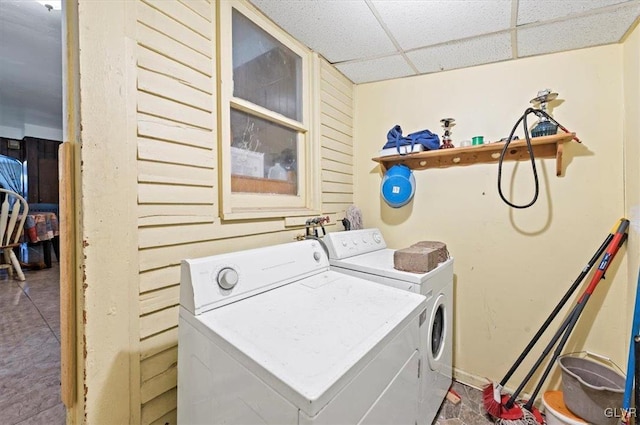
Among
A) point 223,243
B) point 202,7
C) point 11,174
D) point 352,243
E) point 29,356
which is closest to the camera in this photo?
point 202,7

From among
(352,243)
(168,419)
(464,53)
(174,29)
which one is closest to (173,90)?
(174,29)

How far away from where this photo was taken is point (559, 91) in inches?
70.2

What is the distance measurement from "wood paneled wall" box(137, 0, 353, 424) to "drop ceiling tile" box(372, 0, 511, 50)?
95 cm

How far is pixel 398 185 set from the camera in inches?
85.6

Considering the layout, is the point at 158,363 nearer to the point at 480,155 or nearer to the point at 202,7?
the point at 202,7

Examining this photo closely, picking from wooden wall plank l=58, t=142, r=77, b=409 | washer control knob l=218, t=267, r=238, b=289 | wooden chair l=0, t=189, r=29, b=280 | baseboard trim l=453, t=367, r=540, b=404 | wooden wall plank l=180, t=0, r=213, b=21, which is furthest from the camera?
wooden chair l=0, t=189, r=29, b=280

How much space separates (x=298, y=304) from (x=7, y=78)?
4675mm

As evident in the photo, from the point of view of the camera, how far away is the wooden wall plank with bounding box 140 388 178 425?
1086 millimetres

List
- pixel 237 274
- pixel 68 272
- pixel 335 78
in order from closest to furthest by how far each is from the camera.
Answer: pixel 68 272, pixel 237 274, pixel 335 78

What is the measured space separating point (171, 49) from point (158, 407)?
1.48 m

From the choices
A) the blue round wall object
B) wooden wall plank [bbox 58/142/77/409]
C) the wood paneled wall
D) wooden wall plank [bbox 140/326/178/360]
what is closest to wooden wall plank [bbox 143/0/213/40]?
the wood paneled wall

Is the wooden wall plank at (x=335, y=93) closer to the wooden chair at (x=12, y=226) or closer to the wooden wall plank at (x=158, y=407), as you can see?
the wooden wall plank at (x=158, y=407)

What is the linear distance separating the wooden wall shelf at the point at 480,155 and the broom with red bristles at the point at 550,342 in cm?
50

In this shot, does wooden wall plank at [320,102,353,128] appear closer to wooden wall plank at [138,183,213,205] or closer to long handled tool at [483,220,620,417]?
wooden wall plank at [138,183,213,205]
